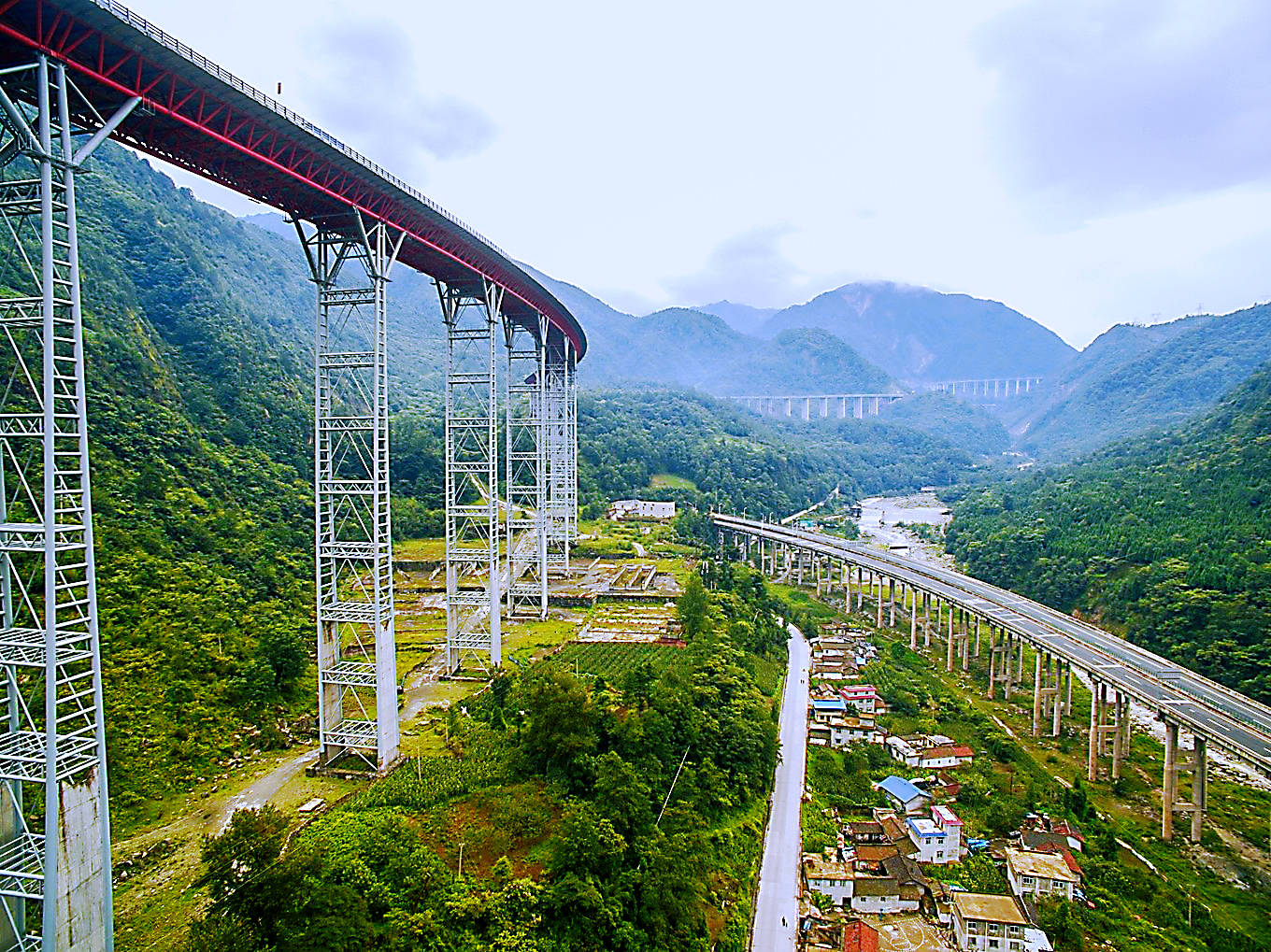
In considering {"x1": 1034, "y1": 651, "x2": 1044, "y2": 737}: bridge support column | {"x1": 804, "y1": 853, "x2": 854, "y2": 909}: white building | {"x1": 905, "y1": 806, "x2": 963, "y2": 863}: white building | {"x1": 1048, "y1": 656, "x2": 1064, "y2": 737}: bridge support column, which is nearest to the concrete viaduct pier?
{"x1": 1034, "y1": 651, "x2": 1044, "y2": 737}: bridge support column

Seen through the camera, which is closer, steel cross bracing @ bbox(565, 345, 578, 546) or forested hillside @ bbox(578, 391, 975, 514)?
steel cross bracing @ bbox(565, 345, 578, 546)

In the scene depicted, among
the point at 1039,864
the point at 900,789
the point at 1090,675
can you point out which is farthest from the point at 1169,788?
the point at 900,789

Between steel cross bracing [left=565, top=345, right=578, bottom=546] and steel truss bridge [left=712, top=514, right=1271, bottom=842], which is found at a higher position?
steel cross bracing [left=565, top=345, right=578, bottom=546]

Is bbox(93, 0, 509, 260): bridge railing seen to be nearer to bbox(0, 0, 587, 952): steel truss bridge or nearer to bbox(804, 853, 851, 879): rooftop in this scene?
bbox(0, 0, 587, 952): steel truss bridge

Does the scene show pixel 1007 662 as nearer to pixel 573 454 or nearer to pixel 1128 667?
pixel 1128 667

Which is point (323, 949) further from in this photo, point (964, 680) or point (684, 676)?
point (964, 680)

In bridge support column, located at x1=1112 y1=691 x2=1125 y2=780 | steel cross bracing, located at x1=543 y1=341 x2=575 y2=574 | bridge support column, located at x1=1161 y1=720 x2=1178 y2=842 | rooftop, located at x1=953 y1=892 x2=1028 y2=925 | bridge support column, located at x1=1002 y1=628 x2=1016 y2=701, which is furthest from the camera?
steel cross bracing, located at x1=543 y1=341 x2=575 y2=574

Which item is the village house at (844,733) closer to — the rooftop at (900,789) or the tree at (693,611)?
the rooftop at (900,789)
